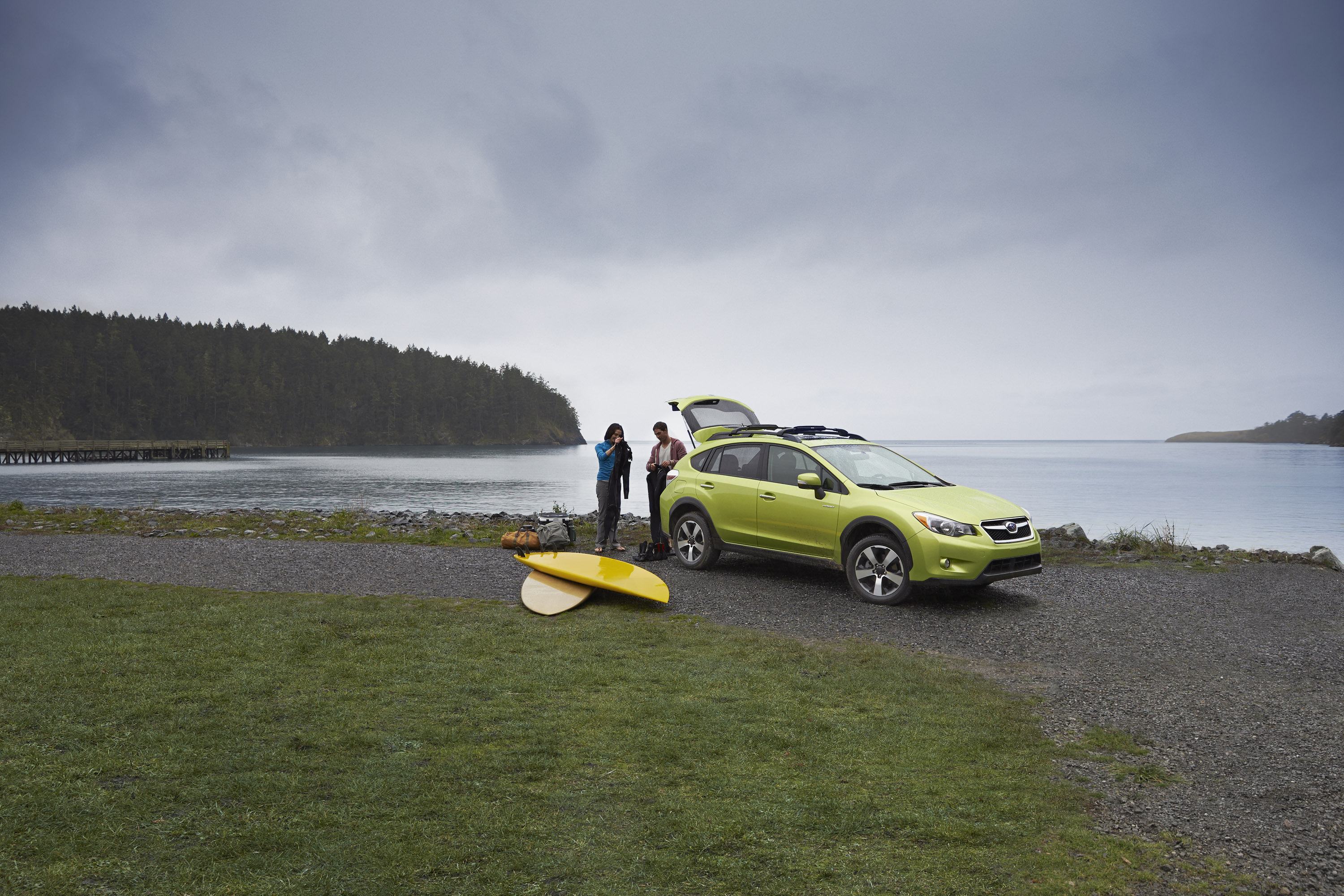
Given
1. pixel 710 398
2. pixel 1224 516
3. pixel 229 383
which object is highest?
pixel 229 383

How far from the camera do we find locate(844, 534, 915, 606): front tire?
29.1 ft

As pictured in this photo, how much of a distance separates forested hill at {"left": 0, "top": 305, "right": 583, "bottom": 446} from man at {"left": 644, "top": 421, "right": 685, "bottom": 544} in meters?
133

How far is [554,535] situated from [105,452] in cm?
9922

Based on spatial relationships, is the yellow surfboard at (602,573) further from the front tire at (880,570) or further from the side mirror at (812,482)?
the front tire at (880,570)

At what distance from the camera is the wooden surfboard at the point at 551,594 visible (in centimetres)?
844

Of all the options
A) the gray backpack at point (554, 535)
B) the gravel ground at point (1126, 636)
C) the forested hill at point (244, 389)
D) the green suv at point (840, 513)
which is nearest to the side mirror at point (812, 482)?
the green suv at point (840, 513)

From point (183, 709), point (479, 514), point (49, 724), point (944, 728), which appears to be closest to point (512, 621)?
point (183, 709)

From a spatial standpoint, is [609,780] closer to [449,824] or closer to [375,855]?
[449,824]

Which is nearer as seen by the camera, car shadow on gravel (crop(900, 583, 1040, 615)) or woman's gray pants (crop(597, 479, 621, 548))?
car shadow on gravel (crop(900, 583, 1040, 615))

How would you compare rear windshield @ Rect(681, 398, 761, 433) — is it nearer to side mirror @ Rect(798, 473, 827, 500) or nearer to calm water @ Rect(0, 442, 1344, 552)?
side mirror @ Rect(798, 473, 827, 500)

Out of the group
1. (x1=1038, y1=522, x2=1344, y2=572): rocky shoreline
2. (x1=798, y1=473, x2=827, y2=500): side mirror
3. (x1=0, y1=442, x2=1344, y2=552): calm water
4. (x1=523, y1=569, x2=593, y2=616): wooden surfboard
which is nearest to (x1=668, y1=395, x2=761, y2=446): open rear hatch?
(x1=798, y1=473, x2=827, y2=500): side mirror

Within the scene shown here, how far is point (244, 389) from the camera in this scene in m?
140

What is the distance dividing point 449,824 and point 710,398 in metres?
9.65

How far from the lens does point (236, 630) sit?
278 inches
